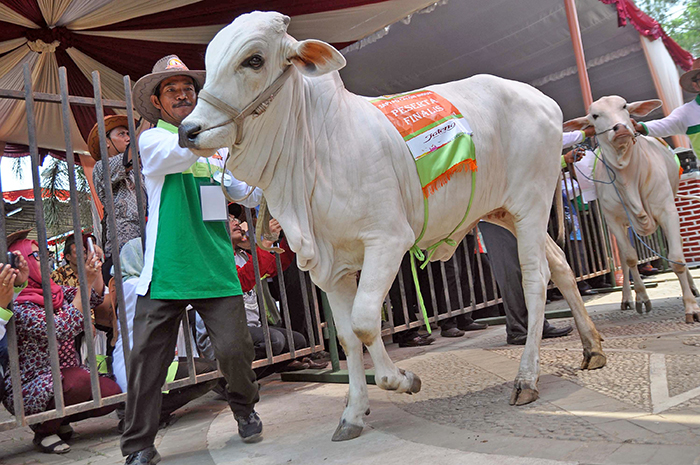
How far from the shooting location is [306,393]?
3803mm

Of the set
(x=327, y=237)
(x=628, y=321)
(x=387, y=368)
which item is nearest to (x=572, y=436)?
(x=387, y=368)

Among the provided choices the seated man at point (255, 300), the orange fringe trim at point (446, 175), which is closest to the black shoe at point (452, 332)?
the seated man at point (255, 300)

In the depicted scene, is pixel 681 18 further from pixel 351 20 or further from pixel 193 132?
pixel 193 132

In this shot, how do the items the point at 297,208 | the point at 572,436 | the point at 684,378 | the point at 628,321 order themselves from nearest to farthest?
1. the point at 572,436
2. the point at 297,208
3. the point at 684,378
4. the point at 628,321

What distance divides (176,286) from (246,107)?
2.95 feet

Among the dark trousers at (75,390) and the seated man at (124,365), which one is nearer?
the dark trousers at (75,390)

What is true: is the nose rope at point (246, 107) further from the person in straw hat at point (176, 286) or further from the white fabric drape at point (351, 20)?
the white fabric drape at point (351, 20)

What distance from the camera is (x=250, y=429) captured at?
2.74 metres

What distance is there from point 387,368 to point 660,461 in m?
1.13

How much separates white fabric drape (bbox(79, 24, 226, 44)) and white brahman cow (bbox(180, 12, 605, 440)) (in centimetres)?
450

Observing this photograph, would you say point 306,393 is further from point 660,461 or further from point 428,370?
point 660,461

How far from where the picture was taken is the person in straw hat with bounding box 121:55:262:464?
2557 millimetres

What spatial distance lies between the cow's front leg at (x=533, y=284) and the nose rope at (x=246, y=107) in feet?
5.21

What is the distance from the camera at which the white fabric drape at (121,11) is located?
5.79 metres
